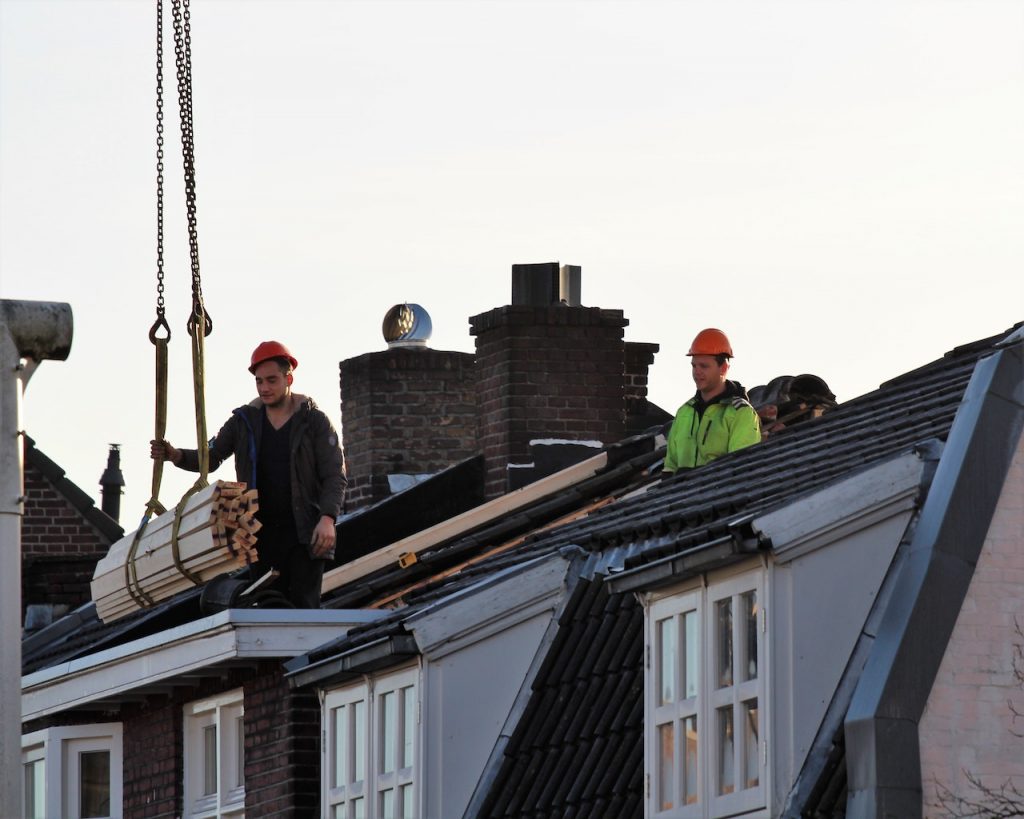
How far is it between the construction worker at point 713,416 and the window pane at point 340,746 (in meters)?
2.56

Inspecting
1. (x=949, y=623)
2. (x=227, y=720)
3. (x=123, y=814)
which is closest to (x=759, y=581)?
(x=949, y=623)

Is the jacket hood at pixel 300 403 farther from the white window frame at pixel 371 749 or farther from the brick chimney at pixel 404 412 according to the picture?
the brick chimney at pixel 404 412

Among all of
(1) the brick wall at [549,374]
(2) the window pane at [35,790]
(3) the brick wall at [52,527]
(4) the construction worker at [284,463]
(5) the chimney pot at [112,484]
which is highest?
(5) the chimney pot at [112,484]

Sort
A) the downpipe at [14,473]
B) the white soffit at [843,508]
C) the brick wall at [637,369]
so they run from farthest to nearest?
the brick wall at [637,369] < the white soffit at [843,508] < the downpipe at [14,473]

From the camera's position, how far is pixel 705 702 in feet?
37.5

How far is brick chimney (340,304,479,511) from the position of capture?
24516 millimetres

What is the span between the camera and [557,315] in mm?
21516

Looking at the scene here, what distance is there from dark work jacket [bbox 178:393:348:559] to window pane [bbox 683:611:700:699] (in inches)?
167

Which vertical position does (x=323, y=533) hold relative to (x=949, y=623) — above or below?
above

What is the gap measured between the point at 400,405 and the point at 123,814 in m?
6.42

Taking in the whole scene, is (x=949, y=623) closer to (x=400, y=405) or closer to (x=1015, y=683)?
(x=1015, y=683)

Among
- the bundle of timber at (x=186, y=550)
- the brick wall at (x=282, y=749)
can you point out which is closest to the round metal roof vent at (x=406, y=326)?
the bundle of timber at (x=186, y=550)

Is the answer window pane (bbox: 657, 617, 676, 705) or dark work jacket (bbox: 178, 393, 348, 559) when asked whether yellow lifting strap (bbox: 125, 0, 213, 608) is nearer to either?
dark work jacket (bbox: 178, 393, 348, 559)

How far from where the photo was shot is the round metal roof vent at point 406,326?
25.2 m
